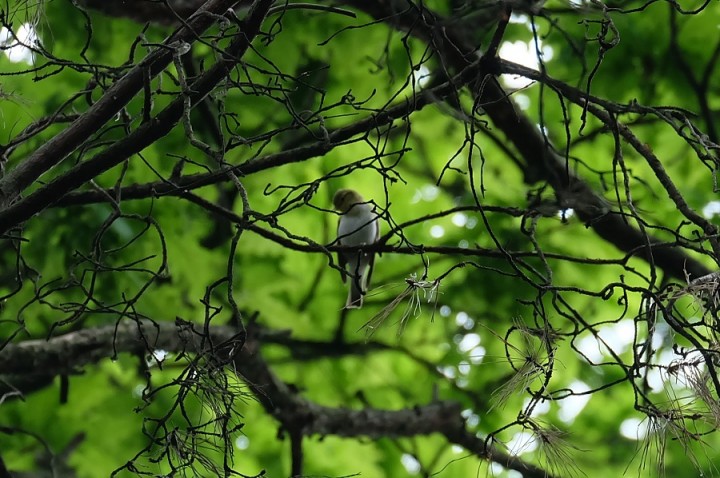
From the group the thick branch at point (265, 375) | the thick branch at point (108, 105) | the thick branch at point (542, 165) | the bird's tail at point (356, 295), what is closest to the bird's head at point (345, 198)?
the bird's tail at point (356, 295)

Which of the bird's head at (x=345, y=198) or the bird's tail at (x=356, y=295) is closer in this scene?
the bird's tail at (x=356, y=295)

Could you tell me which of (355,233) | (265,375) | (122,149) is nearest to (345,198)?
(355,233)

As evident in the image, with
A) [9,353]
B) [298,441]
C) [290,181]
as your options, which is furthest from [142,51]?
[298,441]

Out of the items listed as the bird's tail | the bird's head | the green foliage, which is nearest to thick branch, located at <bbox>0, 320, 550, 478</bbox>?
the green foliage

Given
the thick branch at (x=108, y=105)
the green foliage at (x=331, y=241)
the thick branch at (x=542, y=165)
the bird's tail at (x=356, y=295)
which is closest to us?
the thick branch at (x=108, y=105)

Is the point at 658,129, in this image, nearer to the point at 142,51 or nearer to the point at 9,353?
the point at 142,51

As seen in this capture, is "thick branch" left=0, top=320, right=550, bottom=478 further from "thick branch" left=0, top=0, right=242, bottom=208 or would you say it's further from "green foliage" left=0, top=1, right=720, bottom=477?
"thick branch" left=0, top=0, right=242, bottom=208

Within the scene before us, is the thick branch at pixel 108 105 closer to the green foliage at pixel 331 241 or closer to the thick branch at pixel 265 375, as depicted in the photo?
the thick branch at pixel 265 375

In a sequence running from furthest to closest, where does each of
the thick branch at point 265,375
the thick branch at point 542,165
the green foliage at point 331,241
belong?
the green foliage at point 331,241
the thick branch at point 265,375
the thick branch at point 542,165

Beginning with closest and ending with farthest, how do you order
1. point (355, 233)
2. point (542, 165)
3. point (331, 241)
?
point (542, 165)
point (331, 241)
point (355, 233)

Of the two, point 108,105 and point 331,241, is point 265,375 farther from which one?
point 108,105

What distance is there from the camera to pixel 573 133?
15.8 ft

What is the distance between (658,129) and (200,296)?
257 centimetres

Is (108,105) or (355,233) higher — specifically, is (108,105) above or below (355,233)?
below
